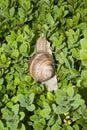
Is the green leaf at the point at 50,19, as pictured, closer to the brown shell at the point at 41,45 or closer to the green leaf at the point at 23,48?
the brown shell at the point at 41,45

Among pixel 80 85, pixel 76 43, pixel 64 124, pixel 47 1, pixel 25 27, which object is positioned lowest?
pixel 64 124

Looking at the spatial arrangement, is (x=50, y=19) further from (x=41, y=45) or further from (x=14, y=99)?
(x=14, y=99)

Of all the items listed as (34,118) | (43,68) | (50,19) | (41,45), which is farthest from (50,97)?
(50,19)

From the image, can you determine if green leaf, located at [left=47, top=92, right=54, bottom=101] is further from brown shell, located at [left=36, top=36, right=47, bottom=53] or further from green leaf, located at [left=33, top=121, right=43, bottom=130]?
brown shell, located at [left=36, top=36, right=47, bottom=53]

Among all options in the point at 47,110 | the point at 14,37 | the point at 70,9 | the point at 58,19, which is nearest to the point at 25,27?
the point at 14,37

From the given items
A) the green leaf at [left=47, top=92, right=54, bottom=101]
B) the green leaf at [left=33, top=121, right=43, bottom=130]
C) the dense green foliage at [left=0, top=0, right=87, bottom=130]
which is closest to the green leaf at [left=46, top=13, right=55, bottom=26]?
the dense green foliage at [left=0, top=0, right=87, bottom=130]

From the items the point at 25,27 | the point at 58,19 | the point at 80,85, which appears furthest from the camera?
the point at 58,19

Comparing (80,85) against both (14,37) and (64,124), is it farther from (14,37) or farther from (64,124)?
(14,37)
